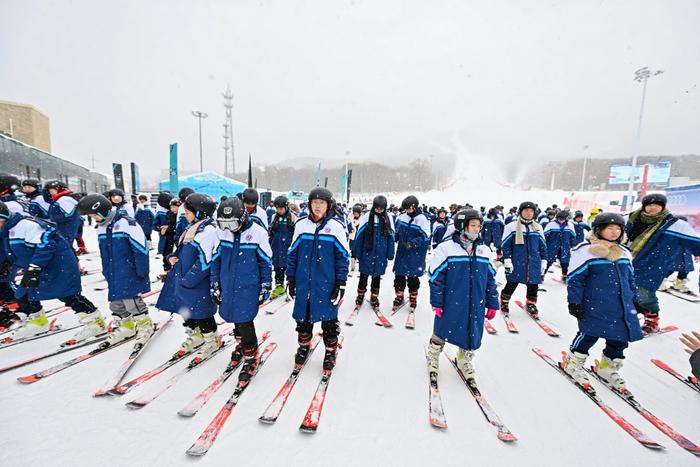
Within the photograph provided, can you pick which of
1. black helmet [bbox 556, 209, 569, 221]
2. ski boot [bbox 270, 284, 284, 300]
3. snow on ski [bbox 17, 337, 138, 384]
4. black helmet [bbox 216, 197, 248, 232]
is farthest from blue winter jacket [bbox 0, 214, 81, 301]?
black helmet [bbox 556, 209, 569, 221]

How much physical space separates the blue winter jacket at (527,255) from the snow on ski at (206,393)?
541 cm

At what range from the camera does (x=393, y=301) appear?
21.1 feet

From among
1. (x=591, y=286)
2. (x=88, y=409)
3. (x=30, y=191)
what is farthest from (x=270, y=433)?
(x=30, y=191)

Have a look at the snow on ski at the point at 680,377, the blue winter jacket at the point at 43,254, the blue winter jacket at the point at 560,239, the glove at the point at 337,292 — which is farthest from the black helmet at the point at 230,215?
the blue winter jacket at the point at 560,239

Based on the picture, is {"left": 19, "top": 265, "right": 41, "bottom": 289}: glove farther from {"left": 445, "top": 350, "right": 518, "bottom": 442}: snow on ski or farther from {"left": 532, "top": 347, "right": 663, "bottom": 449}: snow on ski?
{"left": 532, "top": 347, "right": 663, "bottom": 449}: snow on ski

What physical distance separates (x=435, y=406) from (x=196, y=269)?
3.19m

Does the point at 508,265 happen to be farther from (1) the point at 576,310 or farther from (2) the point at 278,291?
(2) the point at 278,291

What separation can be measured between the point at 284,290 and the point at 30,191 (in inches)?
230

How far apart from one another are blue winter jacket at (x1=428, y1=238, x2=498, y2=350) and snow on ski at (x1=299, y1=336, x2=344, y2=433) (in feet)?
5.09

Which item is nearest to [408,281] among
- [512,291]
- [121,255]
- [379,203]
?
[379,203]

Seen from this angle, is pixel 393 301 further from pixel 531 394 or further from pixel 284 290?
pixel 531 394

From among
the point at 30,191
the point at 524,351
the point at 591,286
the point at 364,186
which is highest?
the point at 364,186

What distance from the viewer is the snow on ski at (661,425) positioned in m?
2.59

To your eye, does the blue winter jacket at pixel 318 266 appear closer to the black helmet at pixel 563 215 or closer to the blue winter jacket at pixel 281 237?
the blue winter jacket at pixel 281 237
